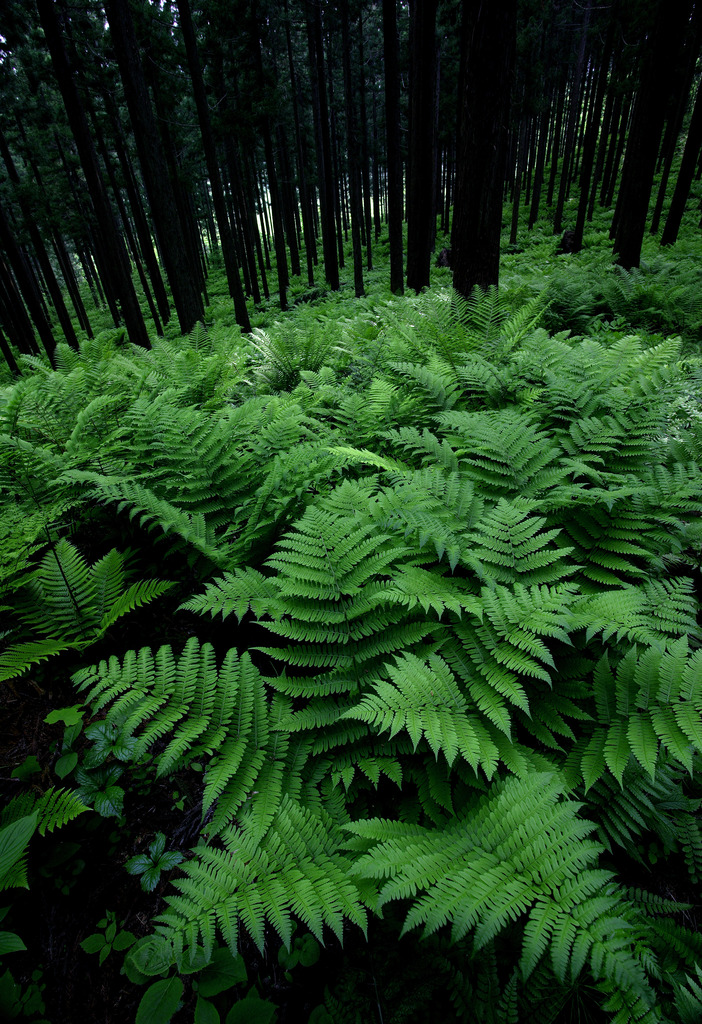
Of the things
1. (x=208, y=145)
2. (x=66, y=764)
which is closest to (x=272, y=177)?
(x=208, y=145)

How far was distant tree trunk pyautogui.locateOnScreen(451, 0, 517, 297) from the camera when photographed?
5.22 meters

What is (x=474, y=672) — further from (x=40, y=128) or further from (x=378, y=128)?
(x=378, y=128)

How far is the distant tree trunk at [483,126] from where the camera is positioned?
17.1 feet

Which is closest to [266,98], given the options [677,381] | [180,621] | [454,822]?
[677,381]

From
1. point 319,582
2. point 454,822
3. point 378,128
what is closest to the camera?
point 454,822

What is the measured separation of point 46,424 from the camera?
397cm

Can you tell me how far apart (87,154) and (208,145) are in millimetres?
3433

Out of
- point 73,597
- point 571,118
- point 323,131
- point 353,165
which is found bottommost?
point 73,597

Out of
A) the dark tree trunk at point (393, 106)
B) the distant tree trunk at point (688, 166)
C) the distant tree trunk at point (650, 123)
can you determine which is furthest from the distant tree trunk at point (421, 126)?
the distant tree trunk at point (688, 166)

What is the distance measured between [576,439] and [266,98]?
19800 millimetres

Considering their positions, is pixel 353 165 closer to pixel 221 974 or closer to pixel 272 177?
pixel 272 177

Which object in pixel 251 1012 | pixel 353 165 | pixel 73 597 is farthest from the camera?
pixel 353 165

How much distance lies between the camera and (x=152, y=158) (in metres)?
9.33

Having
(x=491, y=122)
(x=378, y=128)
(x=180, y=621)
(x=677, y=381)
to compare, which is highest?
(x=378, y=128)
